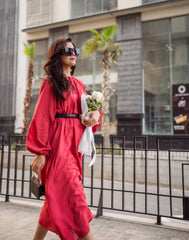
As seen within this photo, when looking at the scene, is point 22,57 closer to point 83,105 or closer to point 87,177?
point 87,177

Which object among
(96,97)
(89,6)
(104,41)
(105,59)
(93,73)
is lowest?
(96,97)

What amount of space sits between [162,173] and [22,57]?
12641 millimetres

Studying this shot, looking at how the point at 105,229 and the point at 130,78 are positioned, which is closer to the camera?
the point at 105,229

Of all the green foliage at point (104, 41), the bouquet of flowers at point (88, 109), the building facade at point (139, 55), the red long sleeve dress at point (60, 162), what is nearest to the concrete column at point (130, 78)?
the building facade at point (139, 55)

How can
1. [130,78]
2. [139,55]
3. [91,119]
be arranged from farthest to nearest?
[130,78], [139,55], [91,119]

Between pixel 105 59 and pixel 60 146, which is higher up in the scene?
pixel 105 59

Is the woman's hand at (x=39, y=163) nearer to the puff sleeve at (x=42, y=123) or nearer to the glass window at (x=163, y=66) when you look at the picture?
the puff sleeve at (x=42, y=123)

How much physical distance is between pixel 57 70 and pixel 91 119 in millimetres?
550

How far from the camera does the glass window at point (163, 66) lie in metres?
12.9

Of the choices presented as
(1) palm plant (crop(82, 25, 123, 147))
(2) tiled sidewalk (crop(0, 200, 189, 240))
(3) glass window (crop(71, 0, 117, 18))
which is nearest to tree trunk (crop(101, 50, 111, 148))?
(1) palm plant (crop(82, 25, 123, 147))

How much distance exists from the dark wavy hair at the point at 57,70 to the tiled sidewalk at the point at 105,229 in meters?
1.75

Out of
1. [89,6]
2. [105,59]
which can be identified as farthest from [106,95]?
[89,6]

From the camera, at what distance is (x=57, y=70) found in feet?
7.13

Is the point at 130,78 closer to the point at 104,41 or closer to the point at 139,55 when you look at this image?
the point at 139,55
